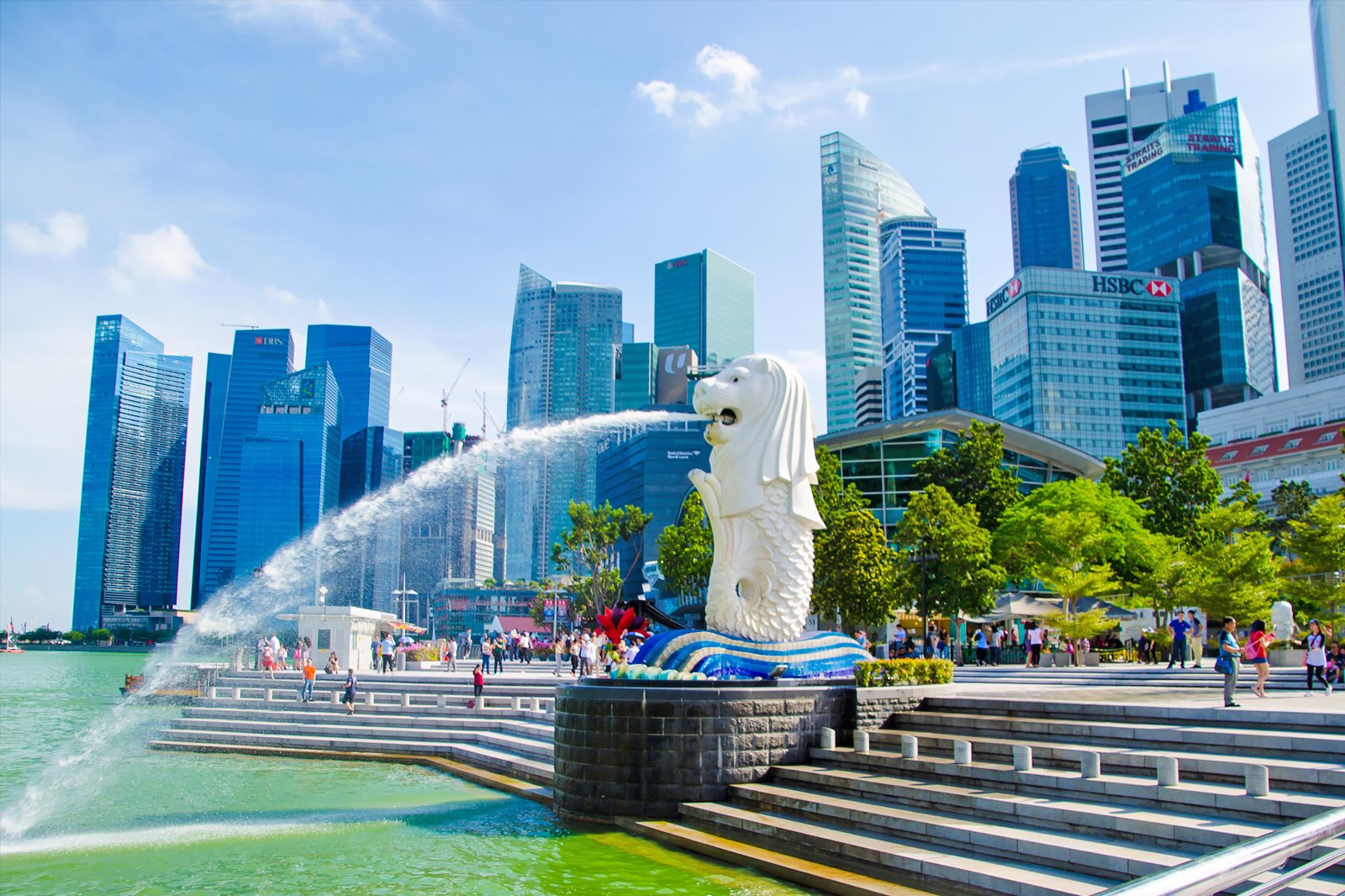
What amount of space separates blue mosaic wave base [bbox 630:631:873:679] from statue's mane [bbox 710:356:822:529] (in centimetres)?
214

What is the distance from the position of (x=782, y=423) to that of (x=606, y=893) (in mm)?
8899

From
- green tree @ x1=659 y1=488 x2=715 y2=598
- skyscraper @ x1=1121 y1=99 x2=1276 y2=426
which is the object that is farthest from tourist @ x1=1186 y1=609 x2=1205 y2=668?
skyscraper @ x1=1121 y1=99 x2=1276 y2=426

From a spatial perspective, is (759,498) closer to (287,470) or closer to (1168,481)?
(1168,481)

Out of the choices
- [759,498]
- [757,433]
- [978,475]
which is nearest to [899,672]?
[759,498]

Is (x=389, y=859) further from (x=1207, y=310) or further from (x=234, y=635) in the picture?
(x=1207, y=310)

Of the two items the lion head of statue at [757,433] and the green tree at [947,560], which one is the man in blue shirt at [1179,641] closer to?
the green tree at [947,560]

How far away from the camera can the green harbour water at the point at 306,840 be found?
12.2 meters

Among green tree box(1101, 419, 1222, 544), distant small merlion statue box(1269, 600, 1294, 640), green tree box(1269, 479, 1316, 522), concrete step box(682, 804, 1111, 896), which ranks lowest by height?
concrete step box(682, 804, 1111, 896)

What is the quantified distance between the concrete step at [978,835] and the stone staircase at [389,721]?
7.58 meters

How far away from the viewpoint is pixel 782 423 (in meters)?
17.9

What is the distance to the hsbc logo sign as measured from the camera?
400 ft

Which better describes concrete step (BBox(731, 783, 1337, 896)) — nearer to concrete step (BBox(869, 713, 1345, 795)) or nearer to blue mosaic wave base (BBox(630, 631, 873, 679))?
concrete step (BBox(869, 713, 1345, 795))

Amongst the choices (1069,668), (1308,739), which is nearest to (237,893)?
(1308,739)

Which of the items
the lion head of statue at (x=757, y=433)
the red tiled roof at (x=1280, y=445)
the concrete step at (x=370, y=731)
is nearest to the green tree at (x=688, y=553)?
the concrete step at (x=370, y=731)
